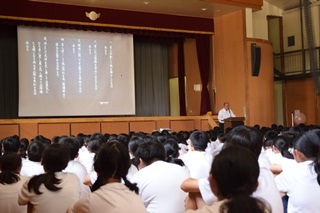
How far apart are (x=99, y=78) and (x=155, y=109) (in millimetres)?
2424

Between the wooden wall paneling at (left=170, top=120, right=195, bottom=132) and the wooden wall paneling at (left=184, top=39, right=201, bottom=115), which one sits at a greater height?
the wooden wall paneling at (left=184, top=39, right=201, bottom=115)

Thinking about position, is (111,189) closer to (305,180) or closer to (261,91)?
(305,180)

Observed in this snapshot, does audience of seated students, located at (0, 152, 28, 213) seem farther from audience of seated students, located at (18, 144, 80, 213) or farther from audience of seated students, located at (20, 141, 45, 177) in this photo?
audience of seated students, located at (20, 141, 45, 177)

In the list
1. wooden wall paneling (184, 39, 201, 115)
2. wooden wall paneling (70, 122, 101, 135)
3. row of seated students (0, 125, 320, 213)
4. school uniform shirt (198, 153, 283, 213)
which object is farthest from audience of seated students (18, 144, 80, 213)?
wooden wall paneling (184, 39, 201, 115)

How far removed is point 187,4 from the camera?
10.7 meters

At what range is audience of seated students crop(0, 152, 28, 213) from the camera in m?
2.63

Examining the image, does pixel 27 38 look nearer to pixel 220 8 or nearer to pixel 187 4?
pixel 187 4

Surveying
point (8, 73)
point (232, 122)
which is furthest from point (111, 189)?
point (8, 73)

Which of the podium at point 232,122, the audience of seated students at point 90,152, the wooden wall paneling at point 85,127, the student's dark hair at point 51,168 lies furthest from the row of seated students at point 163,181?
the wooden wall paneling at point 85,127

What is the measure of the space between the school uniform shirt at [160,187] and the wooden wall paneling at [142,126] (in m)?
8.18

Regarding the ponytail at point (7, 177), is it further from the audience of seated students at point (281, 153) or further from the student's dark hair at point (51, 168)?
the audience of seated students at point (281, 153)

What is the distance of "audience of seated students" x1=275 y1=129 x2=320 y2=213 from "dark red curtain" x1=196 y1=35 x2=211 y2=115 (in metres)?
9.45

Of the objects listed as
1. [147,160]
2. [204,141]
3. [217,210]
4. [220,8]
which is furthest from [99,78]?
[217,210]

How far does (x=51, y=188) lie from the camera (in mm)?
2391
